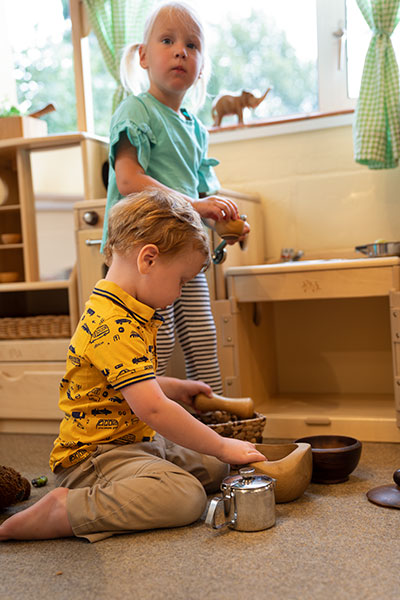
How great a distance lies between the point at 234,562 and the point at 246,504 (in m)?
0.13

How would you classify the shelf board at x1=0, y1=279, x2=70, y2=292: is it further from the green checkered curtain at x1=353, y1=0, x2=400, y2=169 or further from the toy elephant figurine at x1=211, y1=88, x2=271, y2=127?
the green checkered curtain at x1=353, y1=0, x2=400, y2=169

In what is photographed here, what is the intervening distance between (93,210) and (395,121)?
91cm

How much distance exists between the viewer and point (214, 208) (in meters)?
1.51

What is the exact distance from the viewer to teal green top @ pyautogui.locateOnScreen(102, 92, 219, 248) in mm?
1518

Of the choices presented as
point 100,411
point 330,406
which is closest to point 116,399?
point 100,411

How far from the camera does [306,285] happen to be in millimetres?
1714

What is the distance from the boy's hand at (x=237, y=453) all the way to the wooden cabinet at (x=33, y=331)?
0.99 meters

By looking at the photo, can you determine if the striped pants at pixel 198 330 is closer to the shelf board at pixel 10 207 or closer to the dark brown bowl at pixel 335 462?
the dark brown bowl at pixel 335 462

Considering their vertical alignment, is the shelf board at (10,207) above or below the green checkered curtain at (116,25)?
below

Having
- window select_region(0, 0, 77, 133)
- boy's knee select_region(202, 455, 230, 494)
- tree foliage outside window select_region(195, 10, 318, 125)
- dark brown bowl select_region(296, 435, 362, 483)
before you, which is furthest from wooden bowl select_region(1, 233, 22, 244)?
dark brown bowl select_region(296, 435, 362, 483)

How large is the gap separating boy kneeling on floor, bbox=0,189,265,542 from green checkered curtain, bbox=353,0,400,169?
95 cm

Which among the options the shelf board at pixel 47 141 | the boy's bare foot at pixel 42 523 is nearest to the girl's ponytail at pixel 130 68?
the shelf board at pixel 47 141

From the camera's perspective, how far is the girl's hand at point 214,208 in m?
1.51

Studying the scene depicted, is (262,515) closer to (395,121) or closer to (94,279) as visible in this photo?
(94,279)
